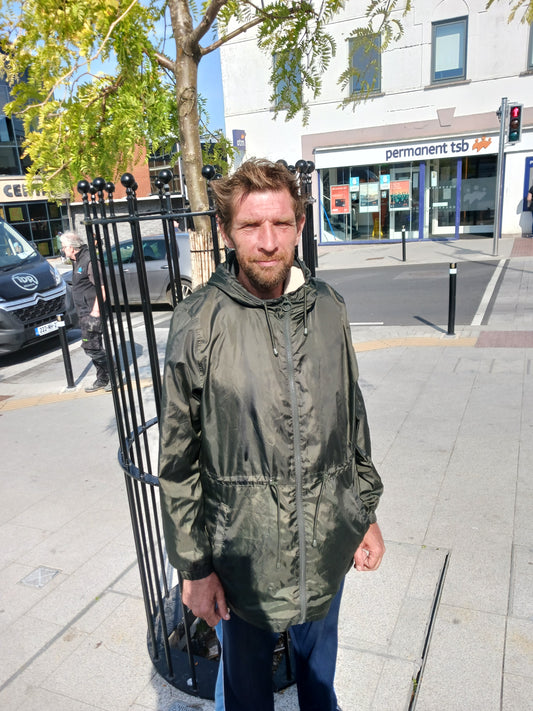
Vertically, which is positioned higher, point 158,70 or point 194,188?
point 158,70

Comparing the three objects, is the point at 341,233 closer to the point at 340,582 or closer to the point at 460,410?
the point at 460,410

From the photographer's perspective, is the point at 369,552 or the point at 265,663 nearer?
the point at 265,663

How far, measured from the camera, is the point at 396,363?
22.5 ft

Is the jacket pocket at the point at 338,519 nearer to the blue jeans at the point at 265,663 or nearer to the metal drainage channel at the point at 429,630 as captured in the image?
Answer: the blue jeans at the point at 265,663

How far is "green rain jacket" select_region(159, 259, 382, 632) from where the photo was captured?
5.41ft

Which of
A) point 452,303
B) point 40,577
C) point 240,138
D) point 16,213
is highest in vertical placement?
point 240,138

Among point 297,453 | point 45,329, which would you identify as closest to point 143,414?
point 297,453

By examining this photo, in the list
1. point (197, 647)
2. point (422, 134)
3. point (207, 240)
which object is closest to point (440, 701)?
point (197, 647)

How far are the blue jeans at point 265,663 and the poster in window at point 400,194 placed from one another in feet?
63.1

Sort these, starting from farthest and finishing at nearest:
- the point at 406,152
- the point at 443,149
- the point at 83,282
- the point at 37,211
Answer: the point at 37,211, the point at 406,152, the point at 443,149, the point at 83,282

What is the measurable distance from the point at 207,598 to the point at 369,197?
64.7ft

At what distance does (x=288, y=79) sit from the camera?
332 cm

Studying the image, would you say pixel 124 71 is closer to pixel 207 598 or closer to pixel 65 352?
pixel 207 598

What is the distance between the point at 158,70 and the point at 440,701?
3.55m
